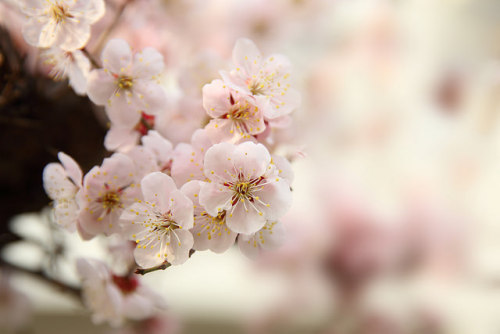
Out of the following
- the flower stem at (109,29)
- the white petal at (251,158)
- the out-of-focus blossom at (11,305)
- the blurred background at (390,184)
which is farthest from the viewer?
the blurred background at (390,184)

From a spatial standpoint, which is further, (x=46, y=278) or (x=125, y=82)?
(x=46, y=278)

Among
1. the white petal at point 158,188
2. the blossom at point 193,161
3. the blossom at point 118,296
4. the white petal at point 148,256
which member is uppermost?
the blossom at point 193,161

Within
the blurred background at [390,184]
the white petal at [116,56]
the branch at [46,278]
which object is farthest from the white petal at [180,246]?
the blurred background at [390,184]

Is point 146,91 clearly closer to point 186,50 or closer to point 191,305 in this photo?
point 186,50

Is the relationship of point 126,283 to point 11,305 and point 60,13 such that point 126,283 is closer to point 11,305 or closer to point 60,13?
point 60,13

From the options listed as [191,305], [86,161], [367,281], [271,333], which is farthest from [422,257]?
[86,161]

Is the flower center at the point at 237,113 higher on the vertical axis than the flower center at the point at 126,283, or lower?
higher

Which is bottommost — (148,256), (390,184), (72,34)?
(148,256)

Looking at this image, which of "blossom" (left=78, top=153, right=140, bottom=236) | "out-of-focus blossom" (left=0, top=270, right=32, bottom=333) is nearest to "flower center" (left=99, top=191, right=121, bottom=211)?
"blossom" (left=78, top=153, right=140, bottom=236)

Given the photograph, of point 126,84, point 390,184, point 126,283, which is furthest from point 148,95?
point 390,184

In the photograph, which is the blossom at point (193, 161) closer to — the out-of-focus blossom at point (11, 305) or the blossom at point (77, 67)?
the blossom at point (77, 67)
